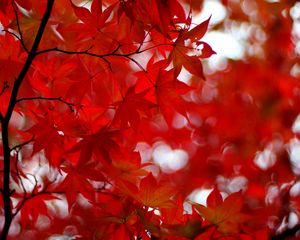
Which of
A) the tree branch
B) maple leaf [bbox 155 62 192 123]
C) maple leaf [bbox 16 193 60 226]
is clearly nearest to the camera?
the tree branch

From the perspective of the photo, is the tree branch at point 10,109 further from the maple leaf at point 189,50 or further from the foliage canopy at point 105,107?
the maple leaf at point 189,50

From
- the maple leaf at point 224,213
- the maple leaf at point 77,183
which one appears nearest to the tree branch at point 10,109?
the maple leaf at point 77,183

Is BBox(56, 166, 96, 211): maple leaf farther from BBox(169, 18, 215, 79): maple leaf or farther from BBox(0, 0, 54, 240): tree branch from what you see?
BBox(169, 18, 215, 79): maple leaf

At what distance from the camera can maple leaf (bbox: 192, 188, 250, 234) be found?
101 centimetres

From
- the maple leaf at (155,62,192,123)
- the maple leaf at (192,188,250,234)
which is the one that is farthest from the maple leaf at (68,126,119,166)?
the maple leaf at (192,188,250,234)

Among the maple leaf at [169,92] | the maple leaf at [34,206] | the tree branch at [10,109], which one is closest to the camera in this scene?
the tree branch at [10,109]

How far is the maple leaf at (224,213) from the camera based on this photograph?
1011mm

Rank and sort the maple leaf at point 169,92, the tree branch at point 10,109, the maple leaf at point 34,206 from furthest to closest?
the maple leaf at point 34,206
the maple leaf at point 169,92
the tree branch at point 10,109

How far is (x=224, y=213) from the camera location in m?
1.02

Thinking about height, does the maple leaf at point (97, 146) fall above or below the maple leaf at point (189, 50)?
below

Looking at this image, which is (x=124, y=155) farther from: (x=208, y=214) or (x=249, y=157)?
(x=249, y=157)

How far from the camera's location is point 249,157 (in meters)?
2.98

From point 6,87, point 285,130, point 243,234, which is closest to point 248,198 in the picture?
point 285,130

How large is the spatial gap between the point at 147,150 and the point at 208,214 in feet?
8.65
